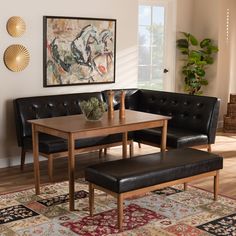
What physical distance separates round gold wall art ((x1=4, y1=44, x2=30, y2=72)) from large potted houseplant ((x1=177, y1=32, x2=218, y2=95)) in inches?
118

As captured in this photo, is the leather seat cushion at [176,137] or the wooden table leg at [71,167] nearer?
the wooden table leg at [71,167]

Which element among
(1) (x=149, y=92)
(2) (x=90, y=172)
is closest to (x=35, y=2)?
(1) (x=149, y=92)

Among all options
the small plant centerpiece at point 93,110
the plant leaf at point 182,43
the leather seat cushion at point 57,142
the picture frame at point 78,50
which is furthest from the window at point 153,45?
→ the small plant centerpiece at point 93,110

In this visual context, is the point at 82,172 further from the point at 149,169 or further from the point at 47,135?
the point at 149,169

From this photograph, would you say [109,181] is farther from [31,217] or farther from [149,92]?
[149,92]

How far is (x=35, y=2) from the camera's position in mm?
5754

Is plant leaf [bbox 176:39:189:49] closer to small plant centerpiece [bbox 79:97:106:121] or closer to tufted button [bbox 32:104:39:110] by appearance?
tufted button [bbox 32:104:39:110]

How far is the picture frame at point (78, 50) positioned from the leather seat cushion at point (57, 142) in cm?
94

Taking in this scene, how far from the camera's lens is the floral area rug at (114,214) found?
12.4ft

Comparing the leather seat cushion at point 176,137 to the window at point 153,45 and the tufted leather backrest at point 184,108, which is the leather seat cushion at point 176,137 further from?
the window at point 153,45

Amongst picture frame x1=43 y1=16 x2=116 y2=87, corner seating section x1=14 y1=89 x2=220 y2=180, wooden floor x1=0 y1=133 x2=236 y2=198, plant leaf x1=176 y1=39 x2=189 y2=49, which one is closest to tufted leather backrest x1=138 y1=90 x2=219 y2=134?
corner seating section x1=14 y1=89 x2=220 y2=180

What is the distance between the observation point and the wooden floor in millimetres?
4953

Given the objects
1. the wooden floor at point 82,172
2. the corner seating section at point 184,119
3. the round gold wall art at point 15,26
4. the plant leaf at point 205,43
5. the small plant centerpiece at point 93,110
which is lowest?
the wooden floor at point 82,172

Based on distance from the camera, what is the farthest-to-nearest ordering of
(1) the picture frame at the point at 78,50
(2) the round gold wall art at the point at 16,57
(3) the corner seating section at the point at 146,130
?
(1) the picture frame at the point at 78,50
(2) the round gold wall art at the point at 16,57
(3) the corner seating section at the point at 146,130
